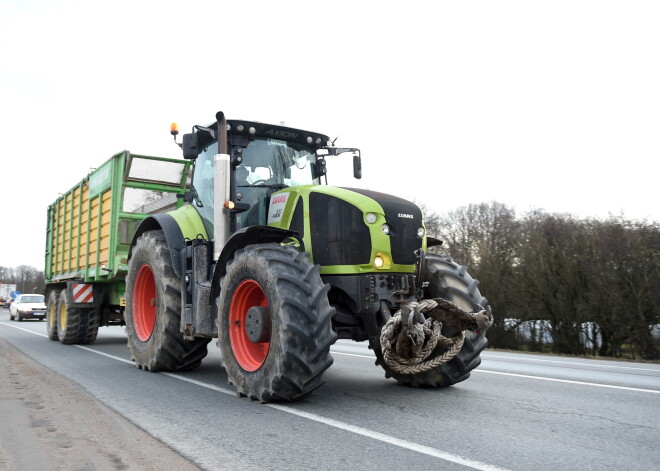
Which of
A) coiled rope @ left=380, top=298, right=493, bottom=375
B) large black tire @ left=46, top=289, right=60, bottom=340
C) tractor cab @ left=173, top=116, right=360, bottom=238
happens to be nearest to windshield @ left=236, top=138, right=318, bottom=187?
tractor cab @ left=173, top=116, right=360, bottom=238

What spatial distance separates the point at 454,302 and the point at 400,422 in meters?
1.58

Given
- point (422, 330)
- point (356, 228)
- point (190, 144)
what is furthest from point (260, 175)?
point (422, 330)

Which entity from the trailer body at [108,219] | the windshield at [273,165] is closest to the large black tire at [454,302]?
the windshield at [273,165]

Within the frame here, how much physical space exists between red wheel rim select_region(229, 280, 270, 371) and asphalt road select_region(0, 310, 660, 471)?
0.43 metres

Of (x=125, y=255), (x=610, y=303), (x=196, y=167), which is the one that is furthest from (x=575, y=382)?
(x=610, y=303)

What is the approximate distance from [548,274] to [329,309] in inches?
517

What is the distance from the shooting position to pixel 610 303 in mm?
14773

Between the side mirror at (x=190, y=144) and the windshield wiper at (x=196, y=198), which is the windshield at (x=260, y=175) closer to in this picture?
the windshield wiper at (x=196, y=198)

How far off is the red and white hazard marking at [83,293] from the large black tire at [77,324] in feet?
0.79

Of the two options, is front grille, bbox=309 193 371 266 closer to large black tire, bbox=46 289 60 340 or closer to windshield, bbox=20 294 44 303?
large black tire, bbox=46 289 60 340

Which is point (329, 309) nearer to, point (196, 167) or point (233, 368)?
point (233, 368)

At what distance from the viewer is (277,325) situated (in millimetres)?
5148

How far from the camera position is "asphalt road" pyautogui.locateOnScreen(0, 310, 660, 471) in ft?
12.3

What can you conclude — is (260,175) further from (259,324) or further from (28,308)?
(28,308)
